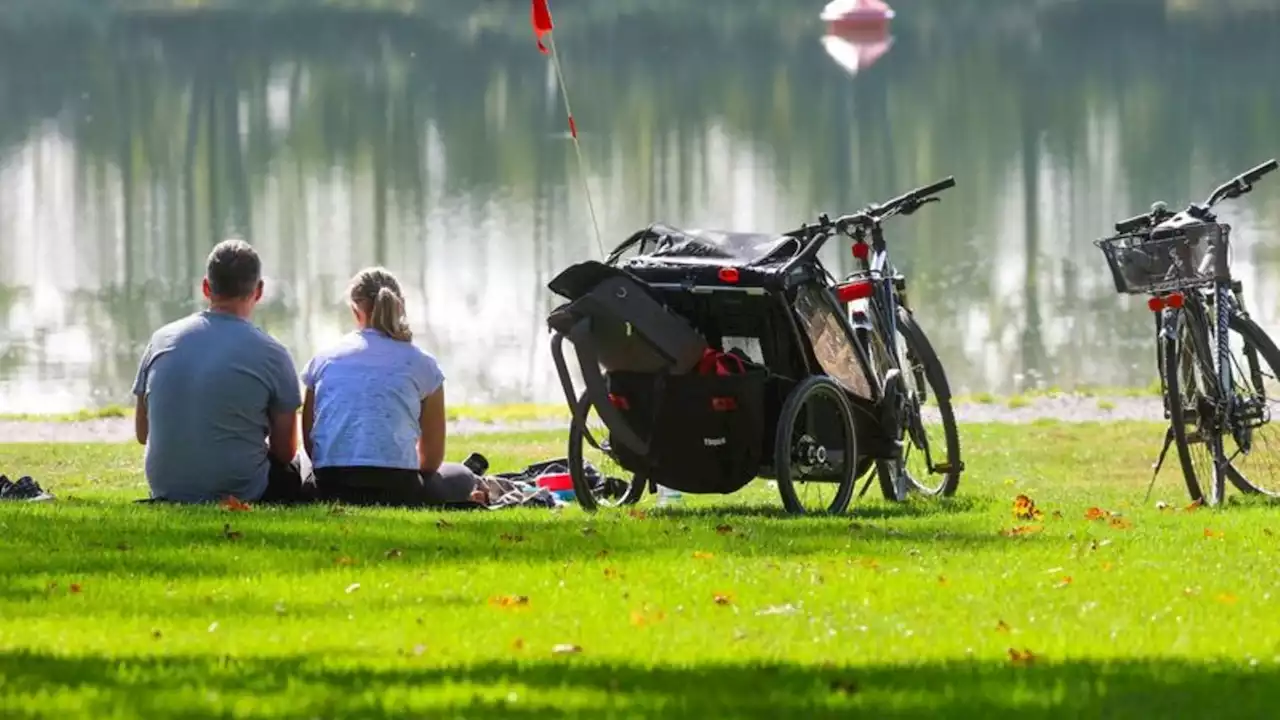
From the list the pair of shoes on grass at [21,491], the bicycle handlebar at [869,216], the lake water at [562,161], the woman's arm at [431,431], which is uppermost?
the lake water at [562,161]

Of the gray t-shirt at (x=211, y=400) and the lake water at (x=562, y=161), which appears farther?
the lake water at (x=562, y=161)

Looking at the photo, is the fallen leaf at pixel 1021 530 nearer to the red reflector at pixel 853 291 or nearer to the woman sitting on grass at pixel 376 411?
the red reflector at pixel 853 291

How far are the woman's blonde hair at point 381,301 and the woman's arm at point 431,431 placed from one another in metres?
0.27

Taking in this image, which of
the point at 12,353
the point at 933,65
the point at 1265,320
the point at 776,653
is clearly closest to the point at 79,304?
the point at 12,353

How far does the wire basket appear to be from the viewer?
1131 cm

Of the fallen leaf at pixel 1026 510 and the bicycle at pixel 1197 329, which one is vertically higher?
the bicycle at pixel 1197 329

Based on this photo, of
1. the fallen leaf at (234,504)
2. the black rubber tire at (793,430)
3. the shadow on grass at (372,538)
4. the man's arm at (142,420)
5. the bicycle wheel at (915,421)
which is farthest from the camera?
the bicycle wheel at (915,421)

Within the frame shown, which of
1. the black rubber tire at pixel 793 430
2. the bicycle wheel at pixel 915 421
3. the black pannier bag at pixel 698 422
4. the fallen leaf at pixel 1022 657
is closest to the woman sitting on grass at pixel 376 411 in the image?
the black pannier bag at pixel 698 422

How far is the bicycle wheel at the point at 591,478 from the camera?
1023cm

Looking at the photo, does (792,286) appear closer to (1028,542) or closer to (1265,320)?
(1028,542)

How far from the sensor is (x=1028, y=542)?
8.77 meters

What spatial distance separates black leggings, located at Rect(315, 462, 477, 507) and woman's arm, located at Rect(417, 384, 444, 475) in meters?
0.07

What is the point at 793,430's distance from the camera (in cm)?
1019

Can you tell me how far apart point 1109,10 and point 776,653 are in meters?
81.9
